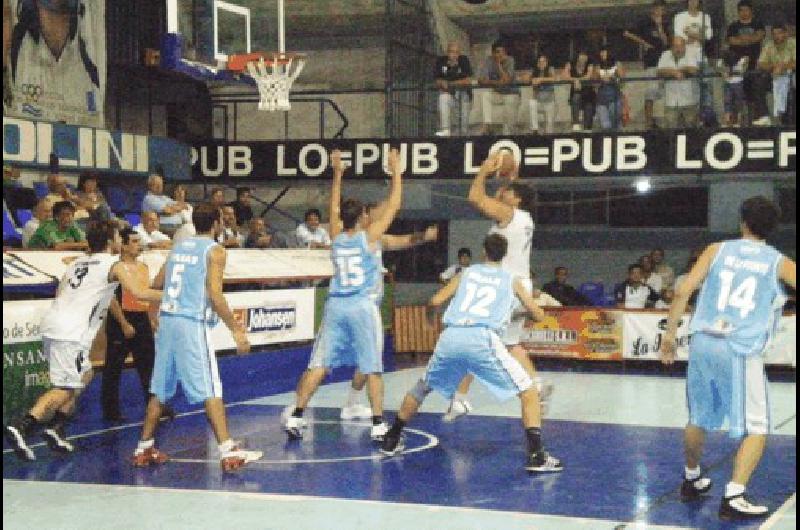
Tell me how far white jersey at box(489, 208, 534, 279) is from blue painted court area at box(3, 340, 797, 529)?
1.60 m

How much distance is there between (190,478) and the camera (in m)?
8.59

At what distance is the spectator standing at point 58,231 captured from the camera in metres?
12.8

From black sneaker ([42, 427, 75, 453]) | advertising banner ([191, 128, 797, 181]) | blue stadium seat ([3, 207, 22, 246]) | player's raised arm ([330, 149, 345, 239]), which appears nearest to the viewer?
black sneaker ([42, 427, 75, 453])

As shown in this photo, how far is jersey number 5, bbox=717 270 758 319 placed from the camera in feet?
24.2

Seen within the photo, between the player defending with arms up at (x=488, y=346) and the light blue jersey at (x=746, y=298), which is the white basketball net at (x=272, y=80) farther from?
the light blue jersey at (x=746, y=298)

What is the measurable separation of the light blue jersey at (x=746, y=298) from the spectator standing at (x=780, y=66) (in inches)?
459

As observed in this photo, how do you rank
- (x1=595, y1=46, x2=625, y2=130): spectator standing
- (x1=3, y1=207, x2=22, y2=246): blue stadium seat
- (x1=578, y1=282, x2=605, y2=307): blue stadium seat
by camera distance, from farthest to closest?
(x1=578, y1=282, x2=605, y2=307): blue stadium seat
(x1=595, y1=46, x2=625, y2=130): spectator standing
(x1=3, y1=207, x2=22, y2=246): blue stadium seat

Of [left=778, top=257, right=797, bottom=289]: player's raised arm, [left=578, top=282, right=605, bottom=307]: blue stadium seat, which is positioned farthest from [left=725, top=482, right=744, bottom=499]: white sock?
[left=578, top=282, right=605, bottom=307]: blue stadium seat

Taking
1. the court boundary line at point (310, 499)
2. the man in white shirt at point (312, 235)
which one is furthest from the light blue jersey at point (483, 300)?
the man in white shirt at point (312, 235)

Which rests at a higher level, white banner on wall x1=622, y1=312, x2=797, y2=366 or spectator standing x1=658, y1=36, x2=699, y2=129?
spectator standing x1=658, y1=36, x2=699, y2=129

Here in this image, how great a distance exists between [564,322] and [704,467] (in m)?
10.1

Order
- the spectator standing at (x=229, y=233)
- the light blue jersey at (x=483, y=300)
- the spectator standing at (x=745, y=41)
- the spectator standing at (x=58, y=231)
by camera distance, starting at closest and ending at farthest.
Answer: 1. the light blue jersey at (x=483, y=300)
2. the spectator standing at (x=58, y=231)
3. the spectator standing at (x=229, y=233)
4. the spectator standing at (x=745, y=41)

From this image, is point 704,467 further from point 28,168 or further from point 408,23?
point 408,23

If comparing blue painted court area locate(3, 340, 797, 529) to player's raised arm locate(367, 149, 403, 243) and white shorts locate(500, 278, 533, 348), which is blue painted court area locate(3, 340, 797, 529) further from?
player's raised arm locate(367, 149, 403, 243)
